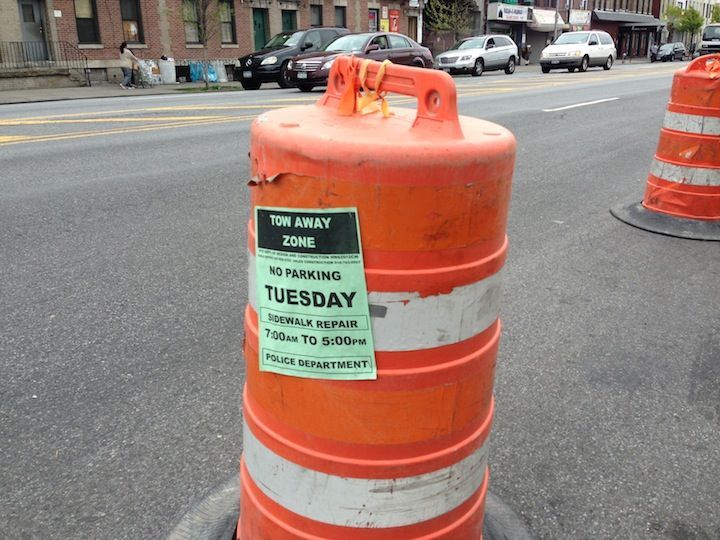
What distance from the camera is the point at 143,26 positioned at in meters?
28.2

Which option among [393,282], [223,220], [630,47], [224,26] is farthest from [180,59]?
[630,47]

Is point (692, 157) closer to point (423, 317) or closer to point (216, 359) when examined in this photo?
point (216, 359)

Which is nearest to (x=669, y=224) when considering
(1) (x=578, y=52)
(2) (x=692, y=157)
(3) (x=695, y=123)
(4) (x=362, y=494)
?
(2) (x=692, y=157)

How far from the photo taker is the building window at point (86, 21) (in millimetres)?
26500

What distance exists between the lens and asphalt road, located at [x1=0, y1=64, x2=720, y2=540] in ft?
8.39

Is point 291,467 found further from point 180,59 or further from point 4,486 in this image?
point 180,59

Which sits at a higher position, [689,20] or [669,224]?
[689,20]

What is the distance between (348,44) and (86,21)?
12.6 meters

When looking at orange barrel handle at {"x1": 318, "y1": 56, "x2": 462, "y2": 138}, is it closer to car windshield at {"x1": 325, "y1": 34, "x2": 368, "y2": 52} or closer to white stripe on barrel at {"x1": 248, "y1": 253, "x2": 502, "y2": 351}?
white stripe on barrel at {"x1": 248, "y1": 253, "x2": 502, "y2": 351}

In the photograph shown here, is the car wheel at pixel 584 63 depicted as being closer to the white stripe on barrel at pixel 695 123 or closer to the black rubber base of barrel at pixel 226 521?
the white stripe on barrel at pixel 695 123

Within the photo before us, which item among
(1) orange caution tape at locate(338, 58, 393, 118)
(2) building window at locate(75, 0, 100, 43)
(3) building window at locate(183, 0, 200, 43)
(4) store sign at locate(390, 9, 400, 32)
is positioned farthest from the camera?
(4) store sign at locate(390, 9, 400, 32)

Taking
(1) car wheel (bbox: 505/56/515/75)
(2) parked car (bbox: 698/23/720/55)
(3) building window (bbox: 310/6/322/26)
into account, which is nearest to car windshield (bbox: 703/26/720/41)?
(2) parked car (bbox: 698/23/720/55)

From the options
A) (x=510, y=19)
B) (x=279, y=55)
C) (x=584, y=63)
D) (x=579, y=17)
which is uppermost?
(x=579, y=17)

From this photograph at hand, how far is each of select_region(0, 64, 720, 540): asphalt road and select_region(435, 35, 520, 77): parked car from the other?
22.7 metres
